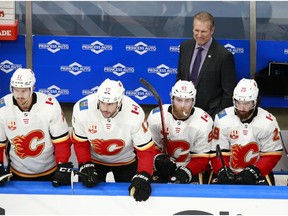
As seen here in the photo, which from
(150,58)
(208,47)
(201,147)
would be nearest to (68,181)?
(201,147)

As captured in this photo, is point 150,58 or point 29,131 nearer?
point 29,131

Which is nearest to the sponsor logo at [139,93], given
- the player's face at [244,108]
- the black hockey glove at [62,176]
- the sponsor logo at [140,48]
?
the sponsor logo at [140,48]

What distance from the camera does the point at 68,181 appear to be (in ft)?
11.8

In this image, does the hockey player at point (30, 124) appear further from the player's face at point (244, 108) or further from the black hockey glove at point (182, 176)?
the player's face at point (244, 108)

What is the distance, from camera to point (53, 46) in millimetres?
7285

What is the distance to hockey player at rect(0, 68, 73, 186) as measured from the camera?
3906mm

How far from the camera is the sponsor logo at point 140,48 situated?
726 cm

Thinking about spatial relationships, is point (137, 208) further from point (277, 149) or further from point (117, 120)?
point (277, 149)

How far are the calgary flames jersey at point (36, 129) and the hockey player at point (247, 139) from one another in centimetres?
114

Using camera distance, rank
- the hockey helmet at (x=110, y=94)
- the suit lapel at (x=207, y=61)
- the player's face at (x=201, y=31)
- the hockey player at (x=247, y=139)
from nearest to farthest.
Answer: the hockey helmet at (x=110, y=94) < the hockey player at (x=247, y=139) < the player's face at (x=201, y=31) < the suit lapel at (x=207, y=61)

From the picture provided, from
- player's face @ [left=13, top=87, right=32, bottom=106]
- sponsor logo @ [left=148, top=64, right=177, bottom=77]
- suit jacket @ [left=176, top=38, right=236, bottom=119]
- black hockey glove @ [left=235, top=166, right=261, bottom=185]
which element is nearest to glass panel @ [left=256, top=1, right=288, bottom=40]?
sponsor logo @ [left=148, top=64, right=177, bottom=77]

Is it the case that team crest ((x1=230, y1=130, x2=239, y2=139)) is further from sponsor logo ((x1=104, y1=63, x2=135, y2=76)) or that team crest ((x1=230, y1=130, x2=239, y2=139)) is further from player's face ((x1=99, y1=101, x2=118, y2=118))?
sponsor logo ((x1=104, y1=63, x2=135, y2=76))

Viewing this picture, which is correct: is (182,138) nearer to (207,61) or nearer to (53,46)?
(207,61)

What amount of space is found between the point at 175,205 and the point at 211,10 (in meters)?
4.25
